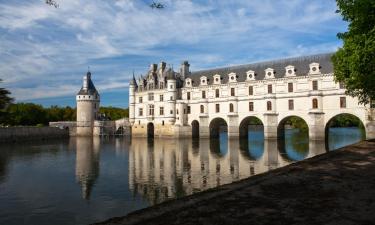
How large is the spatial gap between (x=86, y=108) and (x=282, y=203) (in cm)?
6777

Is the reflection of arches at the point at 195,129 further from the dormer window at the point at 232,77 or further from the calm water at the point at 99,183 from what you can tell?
the calm water at the point at 99,183

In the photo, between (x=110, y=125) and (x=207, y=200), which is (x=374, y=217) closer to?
(x=207, y=200)

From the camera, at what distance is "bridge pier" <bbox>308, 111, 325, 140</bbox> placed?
40.9 metres

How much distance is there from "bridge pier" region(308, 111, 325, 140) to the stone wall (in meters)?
44.6

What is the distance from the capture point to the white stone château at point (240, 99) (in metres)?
41.3

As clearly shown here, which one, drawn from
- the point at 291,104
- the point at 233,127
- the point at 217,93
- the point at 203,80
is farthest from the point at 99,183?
the point at 203,80

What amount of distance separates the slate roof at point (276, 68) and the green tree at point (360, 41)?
21002 millimetres

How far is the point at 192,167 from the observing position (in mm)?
22938

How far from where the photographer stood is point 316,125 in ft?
135

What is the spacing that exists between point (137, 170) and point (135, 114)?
136ft

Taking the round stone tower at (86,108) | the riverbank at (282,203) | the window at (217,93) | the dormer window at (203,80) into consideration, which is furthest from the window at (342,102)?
the round stone tower at (86,108)

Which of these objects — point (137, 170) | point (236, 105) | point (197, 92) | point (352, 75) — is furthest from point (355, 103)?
point (137, 170)

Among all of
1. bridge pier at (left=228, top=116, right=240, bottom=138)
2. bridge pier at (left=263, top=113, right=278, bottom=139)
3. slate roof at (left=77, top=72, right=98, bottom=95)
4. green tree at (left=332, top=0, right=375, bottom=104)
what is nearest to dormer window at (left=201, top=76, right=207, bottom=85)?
bridge pier at (left=228, top=116, right=240, bottom=138)

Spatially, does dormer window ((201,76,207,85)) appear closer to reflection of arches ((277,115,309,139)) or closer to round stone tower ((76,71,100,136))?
reflection of arches ((277,115,309,139))
